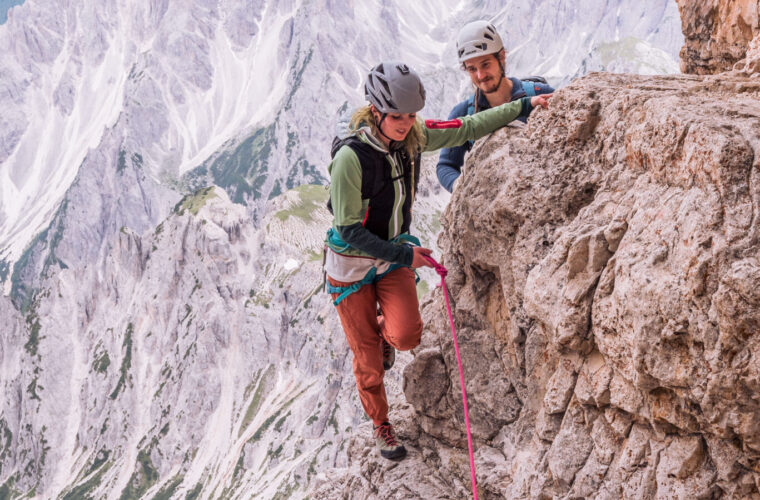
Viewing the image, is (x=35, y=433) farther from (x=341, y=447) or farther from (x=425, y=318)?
(x=425, y=318)

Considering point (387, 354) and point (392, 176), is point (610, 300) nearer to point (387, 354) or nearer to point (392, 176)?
point (392, 176)

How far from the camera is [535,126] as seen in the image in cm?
936

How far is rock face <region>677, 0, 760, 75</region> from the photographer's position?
10276 millimetres

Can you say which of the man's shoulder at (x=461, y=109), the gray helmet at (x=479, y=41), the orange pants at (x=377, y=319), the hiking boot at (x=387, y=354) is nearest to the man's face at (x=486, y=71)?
the gray helmet at (x=479, y=41)

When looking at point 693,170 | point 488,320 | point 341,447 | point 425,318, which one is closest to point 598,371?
point 693,170

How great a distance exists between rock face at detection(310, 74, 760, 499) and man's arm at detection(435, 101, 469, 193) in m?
0.52

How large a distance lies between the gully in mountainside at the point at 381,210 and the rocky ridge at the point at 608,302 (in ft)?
3.59

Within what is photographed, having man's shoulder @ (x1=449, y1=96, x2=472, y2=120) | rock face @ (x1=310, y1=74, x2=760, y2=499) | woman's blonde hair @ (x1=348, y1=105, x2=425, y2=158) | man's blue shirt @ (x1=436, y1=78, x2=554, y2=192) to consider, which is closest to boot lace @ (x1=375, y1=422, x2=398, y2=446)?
rock face @ (x1=310, y1=74, x2=760, y2=499)

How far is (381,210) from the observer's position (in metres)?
9.26

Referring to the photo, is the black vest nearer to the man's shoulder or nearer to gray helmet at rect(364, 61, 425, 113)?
gray helmet at rect(364, 61, 425, 113)

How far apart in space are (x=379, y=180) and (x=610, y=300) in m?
3.83

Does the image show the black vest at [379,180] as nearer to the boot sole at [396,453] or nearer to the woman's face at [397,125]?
the woman's face at [397,125]

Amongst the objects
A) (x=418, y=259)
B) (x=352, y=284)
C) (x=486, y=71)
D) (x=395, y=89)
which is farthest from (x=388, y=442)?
(x=486, y=71)

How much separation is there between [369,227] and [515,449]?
430 cm
